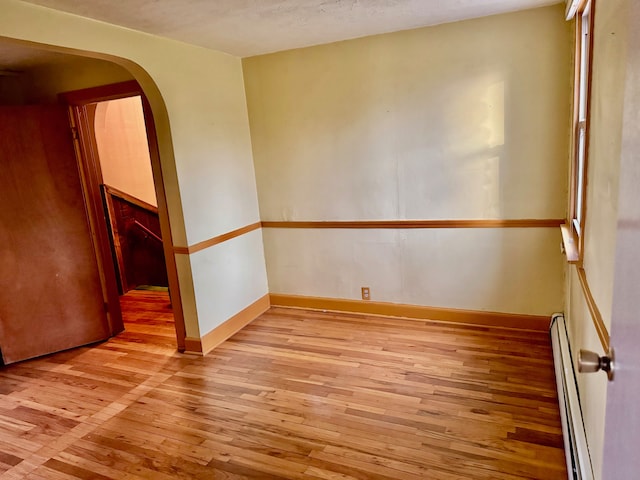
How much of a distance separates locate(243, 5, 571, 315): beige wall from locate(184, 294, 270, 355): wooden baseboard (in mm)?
436

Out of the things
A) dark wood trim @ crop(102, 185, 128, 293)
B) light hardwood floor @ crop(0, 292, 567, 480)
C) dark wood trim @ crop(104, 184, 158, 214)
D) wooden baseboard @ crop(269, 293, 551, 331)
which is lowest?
light hardwood floor @ crop(0, 292, 567, 480)

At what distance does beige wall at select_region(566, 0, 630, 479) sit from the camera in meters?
1.23

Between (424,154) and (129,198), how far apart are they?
10.9ft

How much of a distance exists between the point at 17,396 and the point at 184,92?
7.52 feet

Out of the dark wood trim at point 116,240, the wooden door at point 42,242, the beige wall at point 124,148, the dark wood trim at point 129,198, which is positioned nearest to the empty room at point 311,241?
the wooden door at point 42,242

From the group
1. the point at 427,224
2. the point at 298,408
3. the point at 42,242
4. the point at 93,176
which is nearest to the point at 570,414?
the point at 298,408

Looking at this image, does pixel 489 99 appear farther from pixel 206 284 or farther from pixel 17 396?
pixel 17 396

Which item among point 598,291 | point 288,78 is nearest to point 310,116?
point 288,78

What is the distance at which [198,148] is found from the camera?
3.15 m

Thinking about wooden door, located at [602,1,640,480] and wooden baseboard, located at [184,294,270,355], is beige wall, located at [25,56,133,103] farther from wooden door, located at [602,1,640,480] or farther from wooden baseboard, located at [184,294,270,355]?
wooden door, located at [602,1,640,480]

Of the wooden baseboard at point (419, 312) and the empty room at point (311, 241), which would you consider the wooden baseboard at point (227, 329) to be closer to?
the empty room at point (311, 241)

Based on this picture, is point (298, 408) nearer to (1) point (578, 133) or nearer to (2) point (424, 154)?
(2) point (424, 154)

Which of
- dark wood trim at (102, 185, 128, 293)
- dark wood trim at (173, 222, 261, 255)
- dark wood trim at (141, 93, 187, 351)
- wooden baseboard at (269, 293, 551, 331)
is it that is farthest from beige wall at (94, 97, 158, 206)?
wooden baseboard at (269, 293, 551, 331)

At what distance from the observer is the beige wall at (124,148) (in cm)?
456
